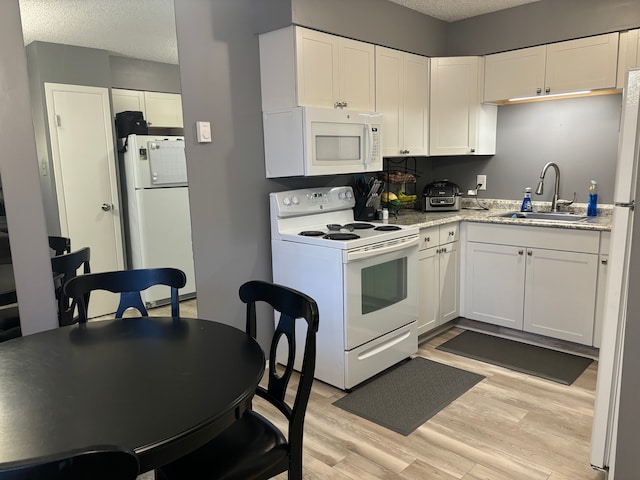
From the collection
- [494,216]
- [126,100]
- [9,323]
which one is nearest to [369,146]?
[494,216]

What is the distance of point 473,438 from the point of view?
2.30 metres

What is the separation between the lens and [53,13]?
2.14 meters

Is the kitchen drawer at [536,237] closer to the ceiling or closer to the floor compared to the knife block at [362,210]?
closer to the floor

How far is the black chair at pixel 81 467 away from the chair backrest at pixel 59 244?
171 cm

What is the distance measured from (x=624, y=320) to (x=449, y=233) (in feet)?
5.97

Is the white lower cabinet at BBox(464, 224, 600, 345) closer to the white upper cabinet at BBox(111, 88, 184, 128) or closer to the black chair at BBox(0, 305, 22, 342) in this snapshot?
the white upper cabinet at BBox(111, 88, 184, 128)

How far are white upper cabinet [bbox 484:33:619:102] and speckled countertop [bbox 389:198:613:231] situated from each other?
33.8 inches

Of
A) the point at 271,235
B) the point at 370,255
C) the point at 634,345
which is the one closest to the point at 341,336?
the point at 370,255

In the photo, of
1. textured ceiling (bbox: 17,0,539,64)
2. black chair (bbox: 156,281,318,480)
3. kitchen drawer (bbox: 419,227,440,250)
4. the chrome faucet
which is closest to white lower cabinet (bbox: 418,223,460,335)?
kitchen drawer (bbox: 419,227,440,250)

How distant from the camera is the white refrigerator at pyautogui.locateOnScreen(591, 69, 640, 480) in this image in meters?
1.67

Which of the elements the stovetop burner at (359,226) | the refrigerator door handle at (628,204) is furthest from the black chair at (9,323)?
the refrigerator door handle at (628,204)

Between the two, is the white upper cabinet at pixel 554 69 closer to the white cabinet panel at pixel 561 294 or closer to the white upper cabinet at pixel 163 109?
the white cabinet panel at pixel 561 294

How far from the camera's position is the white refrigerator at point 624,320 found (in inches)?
65.9

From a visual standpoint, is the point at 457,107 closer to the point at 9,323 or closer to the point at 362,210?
the point at 362,210
